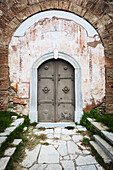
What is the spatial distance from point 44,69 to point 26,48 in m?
0.98

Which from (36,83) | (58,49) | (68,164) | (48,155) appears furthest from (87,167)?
(58,49)

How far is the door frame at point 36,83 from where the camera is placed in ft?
12.5

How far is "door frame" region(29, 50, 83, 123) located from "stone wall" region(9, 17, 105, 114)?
0.43 feet

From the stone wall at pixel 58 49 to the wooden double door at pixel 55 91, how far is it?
451mm

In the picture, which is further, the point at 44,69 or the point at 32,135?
the point at 44,69

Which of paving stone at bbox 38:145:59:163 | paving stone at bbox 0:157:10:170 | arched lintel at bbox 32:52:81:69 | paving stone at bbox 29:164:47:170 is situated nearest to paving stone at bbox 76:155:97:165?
paving stone at bbox 38:145:59:163

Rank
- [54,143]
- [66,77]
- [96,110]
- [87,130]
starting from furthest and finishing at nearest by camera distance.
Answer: [66,77]
[96,110]
[87,130]
[54,143]

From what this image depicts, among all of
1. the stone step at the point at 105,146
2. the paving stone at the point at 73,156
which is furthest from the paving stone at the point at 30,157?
the stone step at the point at 105,146

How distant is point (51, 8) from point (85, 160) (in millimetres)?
4749

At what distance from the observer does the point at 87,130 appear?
3.26 meters

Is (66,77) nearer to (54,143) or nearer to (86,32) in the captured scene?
(86,32)

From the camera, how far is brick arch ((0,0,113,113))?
3797 millimetres

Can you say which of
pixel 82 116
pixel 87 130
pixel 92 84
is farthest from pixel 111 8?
pixel 87 130

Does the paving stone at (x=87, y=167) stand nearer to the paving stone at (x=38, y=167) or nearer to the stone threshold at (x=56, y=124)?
the paving stone at (x=38, y=167)
